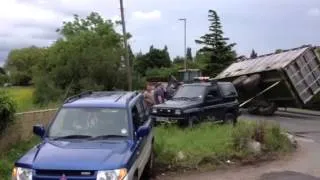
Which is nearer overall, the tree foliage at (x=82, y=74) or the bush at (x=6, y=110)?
the bush at (x=6, y=110)

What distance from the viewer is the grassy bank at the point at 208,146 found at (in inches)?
510

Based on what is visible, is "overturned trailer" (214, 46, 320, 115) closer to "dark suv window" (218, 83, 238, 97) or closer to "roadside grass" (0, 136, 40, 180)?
"dark suv window" (218, 83, 238, 97)

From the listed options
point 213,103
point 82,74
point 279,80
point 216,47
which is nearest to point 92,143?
point 213,103

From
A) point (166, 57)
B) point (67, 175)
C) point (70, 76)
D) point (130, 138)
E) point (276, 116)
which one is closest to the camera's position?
point (67, 175)

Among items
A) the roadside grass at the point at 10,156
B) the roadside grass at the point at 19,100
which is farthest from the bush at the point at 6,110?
the roadside grass at the point at 10,156

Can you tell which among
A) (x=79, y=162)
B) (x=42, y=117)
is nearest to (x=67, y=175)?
(x=79, y=162)

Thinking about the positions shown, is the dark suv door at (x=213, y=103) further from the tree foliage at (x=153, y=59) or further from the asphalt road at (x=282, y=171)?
the tree foliage at (x=153, y=59)

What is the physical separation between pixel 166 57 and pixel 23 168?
9586 cm

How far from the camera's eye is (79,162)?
8078 mm

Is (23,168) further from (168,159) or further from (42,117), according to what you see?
(42,117)

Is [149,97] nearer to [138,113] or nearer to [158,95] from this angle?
[158,95]

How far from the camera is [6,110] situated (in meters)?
13.1

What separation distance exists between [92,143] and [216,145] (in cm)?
551

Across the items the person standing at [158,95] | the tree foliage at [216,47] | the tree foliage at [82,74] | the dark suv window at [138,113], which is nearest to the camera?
the dark suv window at [138,113]
